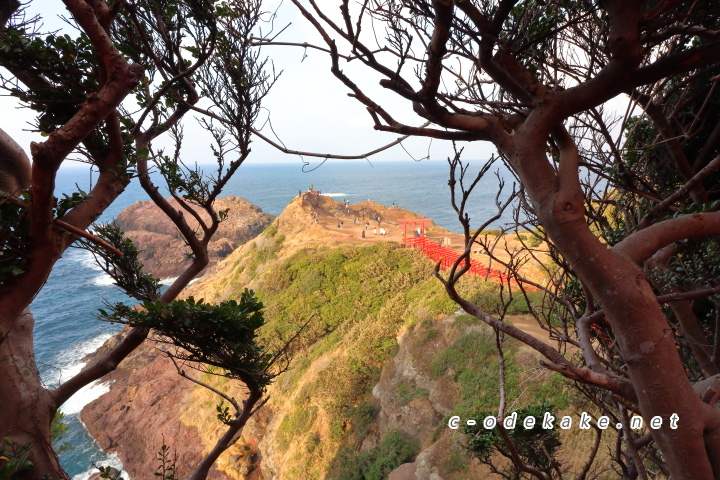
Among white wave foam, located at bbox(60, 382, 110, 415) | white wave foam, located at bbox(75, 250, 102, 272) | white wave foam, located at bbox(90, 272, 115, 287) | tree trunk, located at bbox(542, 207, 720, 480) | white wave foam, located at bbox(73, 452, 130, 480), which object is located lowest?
white wave foam, located at bbox(73, 452, 130, 480)

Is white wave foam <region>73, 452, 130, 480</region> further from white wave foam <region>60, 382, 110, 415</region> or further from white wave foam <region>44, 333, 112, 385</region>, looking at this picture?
white wave foam <region>44, 333, 112, 385</region>

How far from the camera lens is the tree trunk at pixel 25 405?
9.29 ft

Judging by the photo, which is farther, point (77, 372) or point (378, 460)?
point (77, 372)

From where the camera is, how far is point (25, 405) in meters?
2.93

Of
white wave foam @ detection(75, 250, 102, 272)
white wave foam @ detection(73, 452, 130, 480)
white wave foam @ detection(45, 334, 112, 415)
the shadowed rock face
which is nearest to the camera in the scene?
white wave foam @ detection(73, 452, 130, 480)

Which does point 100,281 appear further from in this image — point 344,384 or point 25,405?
point 25,405

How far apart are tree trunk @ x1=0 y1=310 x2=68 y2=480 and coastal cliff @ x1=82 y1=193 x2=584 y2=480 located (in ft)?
26.3

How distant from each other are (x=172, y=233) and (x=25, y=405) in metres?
43.7

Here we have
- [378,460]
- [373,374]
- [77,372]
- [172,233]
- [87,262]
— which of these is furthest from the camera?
[87,262]

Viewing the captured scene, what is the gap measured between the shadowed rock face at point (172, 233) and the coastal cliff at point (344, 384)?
15108 millimetres

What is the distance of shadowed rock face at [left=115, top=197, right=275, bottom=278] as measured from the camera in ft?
120

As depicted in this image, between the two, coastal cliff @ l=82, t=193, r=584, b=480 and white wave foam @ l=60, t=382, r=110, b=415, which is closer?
coastal cliff @ l=82, t=193, r=584, b=480

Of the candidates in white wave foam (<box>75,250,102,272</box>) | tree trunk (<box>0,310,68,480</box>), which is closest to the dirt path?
tree trunk (<box>0,310,68,480</box>)

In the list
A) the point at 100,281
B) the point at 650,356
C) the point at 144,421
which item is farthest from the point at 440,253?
the point at 100,281
